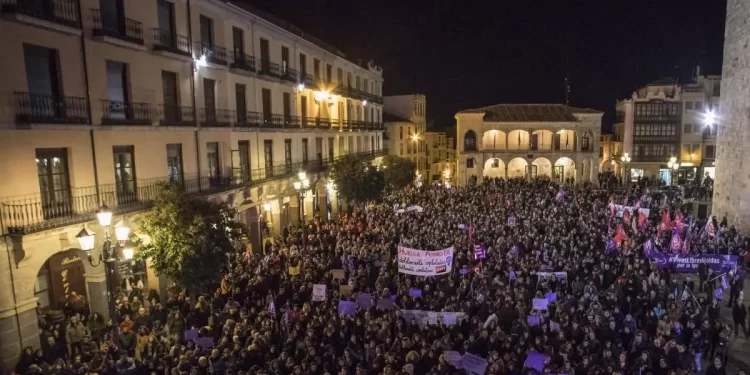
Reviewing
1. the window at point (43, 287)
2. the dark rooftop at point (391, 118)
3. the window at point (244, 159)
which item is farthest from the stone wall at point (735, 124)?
the dark rooftop at point (391, 118)

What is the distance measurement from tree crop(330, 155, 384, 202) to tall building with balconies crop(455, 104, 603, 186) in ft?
80.7

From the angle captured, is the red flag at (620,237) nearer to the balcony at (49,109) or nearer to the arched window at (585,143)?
the balcony at (49,109)

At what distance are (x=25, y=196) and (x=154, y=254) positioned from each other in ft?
12.2

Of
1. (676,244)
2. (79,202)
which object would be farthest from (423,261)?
(79,202)

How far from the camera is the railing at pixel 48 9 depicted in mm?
13633

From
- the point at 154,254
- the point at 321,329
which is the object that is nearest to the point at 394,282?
the point at 321,329

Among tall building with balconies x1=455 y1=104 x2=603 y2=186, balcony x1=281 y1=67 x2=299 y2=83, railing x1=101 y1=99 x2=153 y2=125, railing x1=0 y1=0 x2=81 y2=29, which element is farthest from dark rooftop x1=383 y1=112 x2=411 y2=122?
railing x1=0 y1=0 x2=81 y2=29

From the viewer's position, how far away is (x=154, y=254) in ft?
50.2

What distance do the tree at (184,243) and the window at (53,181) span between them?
2.41m

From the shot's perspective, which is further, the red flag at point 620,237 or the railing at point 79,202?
the red flag at point 620,237

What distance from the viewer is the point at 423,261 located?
1599 centimetres

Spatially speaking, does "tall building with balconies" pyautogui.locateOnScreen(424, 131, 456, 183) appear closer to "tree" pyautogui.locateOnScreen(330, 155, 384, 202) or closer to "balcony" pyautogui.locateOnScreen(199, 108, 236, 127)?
"tree" pyautogui.locateOnScreen(330, 155, 384, 202)

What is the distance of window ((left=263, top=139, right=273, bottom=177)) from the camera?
28461 mm

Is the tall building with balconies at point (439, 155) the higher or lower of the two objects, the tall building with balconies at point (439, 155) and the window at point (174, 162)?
the lower
